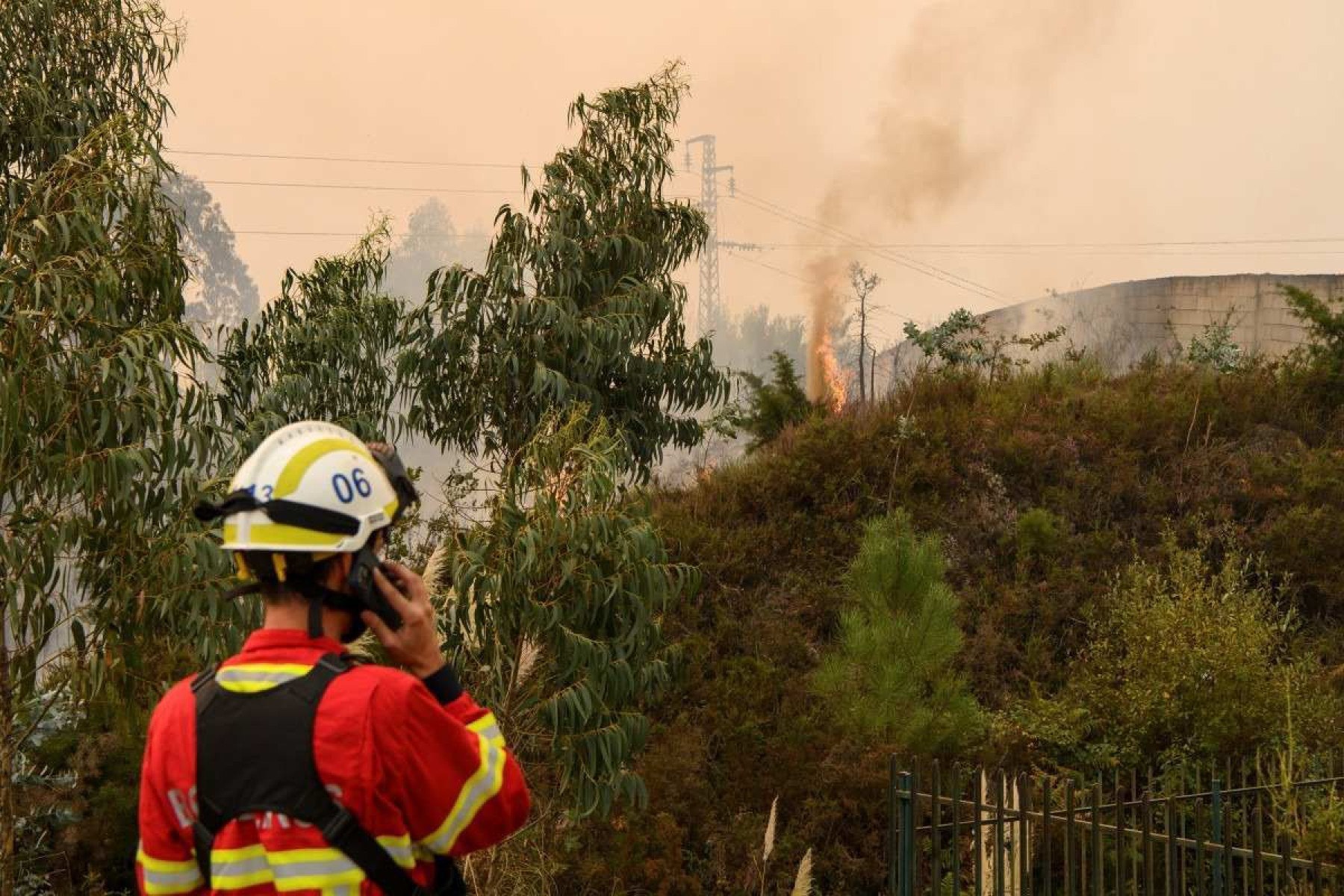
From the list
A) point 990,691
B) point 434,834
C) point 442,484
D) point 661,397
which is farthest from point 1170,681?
point 434,834

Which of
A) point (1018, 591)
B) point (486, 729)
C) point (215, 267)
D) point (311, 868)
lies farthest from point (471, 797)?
point (215, 267)

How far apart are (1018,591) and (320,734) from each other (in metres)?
13.0

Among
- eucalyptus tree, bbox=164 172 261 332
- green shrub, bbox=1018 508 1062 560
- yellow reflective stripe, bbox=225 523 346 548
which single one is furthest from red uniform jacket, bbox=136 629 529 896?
eucalyptus tree, bbox=164 172 261 332

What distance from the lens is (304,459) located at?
2.00 metres

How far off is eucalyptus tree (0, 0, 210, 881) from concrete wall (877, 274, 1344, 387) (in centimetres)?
1520

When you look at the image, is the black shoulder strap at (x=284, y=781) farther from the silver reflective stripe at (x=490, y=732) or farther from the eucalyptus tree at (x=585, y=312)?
the eucalyptus tree at (x=585, y=312)

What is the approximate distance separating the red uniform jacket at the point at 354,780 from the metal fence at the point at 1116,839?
416 centimetres

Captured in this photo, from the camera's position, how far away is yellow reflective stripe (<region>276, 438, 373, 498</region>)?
1.97 metres

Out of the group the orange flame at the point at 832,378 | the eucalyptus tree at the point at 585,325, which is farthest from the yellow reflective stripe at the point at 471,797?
the orange flame at the point at 832,378

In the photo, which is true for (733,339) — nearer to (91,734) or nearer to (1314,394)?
(1314,394)

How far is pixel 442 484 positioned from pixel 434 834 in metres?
9.62

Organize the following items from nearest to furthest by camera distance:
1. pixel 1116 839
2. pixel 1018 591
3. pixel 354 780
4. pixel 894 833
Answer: pixel 354 780, pixel 894 833, pixel 1116 839, pixel 1018 591

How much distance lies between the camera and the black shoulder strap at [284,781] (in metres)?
1.88

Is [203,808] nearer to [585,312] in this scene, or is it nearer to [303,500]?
[303,500]
